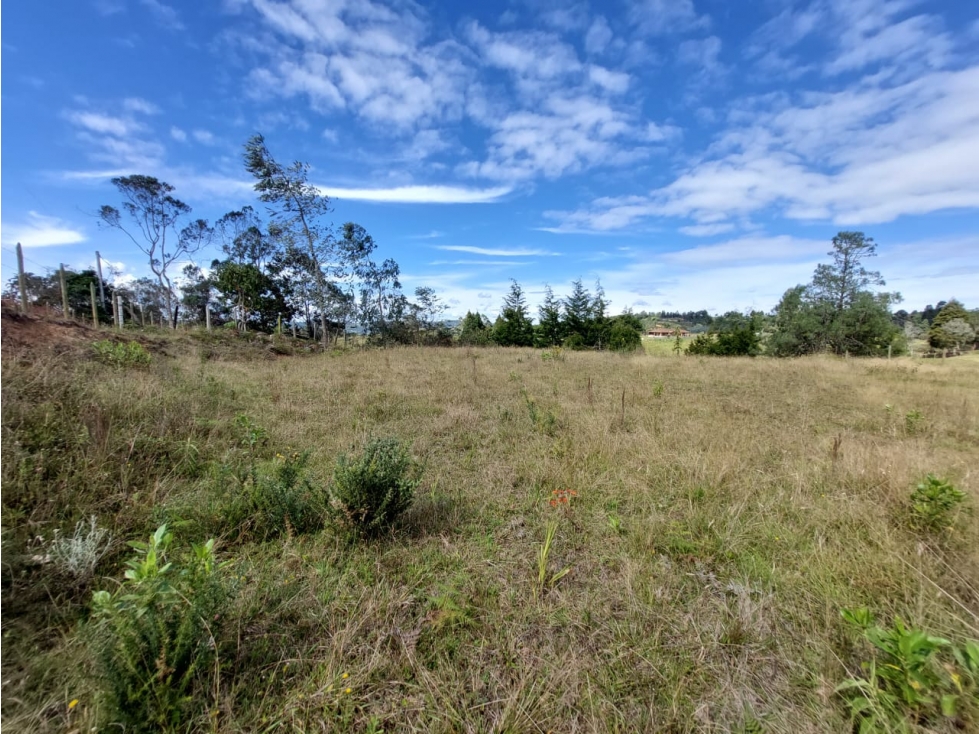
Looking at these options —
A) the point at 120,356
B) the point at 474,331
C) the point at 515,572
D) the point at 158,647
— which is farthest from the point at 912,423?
the point at 474,331

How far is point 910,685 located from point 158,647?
2721 mm

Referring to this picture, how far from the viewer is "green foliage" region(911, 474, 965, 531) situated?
91.5 inches

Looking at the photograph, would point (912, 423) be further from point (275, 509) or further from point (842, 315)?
point (842, 315)

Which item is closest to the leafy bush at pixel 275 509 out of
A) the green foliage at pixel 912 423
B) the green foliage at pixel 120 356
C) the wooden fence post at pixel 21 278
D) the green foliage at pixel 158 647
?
the green foliage at pixel 158 647

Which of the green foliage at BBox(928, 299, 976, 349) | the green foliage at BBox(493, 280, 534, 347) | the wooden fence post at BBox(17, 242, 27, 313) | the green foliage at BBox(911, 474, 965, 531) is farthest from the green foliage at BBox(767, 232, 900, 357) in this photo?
the wooden fence post at BBox(17, 242, 27, 313)

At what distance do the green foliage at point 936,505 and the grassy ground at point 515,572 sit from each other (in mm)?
100

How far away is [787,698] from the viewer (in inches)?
57.0

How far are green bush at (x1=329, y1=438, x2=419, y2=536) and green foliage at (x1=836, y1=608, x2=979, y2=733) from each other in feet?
7.65

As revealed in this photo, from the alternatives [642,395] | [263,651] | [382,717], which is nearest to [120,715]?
[263,651]

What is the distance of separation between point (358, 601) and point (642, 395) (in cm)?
634

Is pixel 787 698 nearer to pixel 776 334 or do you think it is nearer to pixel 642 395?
pixel 642 395

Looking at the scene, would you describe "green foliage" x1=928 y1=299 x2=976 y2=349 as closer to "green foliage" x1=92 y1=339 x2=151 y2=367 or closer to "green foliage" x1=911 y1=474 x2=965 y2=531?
"green foliage" x1=911 y1=474 x2=965 y2=531

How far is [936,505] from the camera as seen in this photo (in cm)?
234

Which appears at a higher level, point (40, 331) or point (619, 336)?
point (619, 336)
